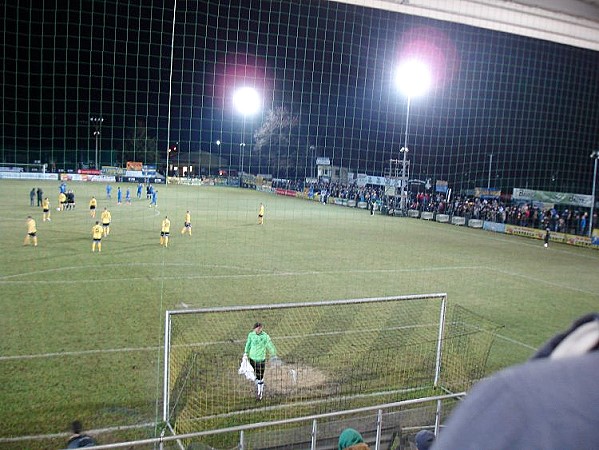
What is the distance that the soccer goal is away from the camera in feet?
25.9

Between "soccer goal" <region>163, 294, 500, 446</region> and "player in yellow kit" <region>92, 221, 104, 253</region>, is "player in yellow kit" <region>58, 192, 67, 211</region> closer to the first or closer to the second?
"player in yellow kit" <region>92, 221, 104, 253</region>

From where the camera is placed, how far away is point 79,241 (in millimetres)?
21719

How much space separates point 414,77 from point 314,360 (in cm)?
1273

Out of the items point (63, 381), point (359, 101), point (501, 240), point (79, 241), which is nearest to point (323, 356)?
point (63, 381)

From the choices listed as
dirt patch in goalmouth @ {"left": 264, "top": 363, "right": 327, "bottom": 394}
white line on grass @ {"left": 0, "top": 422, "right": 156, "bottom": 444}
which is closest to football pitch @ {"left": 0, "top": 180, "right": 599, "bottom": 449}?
white line on grass @ {"left": 0, "top": 422, "right": 156, "bottom": 444}

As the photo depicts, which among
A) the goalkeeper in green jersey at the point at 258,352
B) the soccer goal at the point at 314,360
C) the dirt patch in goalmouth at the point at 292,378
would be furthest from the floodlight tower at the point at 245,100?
the goalkeeper in green jersey at the point at 258,352

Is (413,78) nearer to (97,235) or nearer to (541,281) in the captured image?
(541,281)

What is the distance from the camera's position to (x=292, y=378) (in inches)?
357

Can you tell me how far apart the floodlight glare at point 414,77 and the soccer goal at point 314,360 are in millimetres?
8004

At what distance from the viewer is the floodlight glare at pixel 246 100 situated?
49.9 ft

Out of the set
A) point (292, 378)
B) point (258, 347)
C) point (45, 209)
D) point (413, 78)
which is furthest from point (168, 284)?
point (45, 209)

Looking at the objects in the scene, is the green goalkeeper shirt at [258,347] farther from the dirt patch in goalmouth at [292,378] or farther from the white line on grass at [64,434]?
the white line on grass at [64,434]

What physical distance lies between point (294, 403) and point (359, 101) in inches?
432

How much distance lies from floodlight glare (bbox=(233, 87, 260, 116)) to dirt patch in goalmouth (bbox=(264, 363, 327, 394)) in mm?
8196
